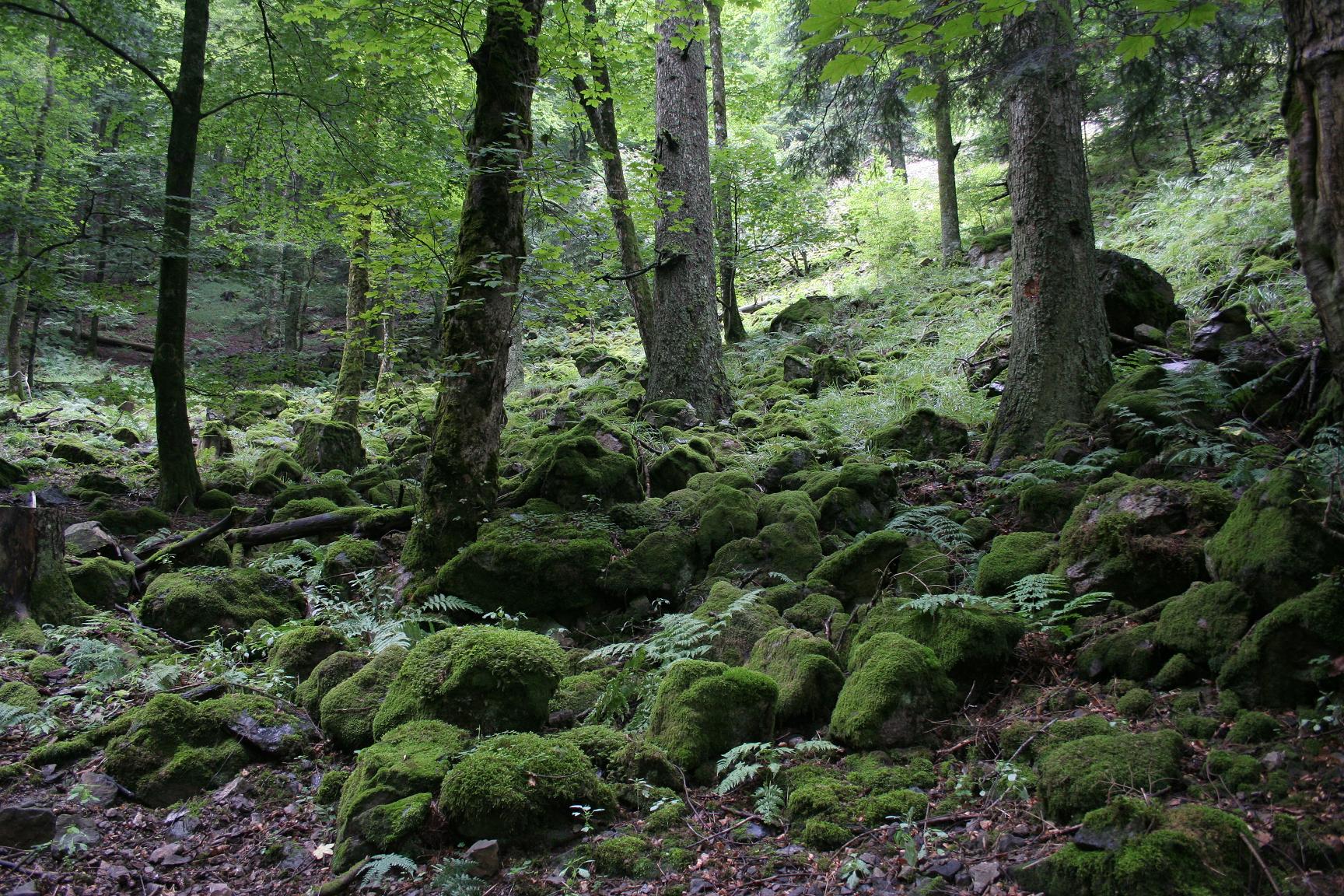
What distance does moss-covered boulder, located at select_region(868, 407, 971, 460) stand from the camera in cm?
749

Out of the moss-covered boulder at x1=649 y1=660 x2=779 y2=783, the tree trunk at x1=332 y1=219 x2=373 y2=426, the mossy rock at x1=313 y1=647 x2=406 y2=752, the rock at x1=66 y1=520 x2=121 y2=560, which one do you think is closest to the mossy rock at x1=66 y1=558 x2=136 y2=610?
the rock at x1=66 y1=520 x2=121 y2=560

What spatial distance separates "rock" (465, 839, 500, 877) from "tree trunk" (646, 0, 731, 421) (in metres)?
7.39

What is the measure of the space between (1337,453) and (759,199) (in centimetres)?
1456

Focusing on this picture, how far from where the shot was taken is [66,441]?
1139cm

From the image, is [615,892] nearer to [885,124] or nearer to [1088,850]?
[1088,850]

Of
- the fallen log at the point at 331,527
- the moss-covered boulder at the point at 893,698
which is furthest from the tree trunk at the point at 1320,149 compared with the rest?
the fallen log at the point at 331,527

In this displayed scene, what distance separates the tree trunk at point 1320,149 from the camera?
2.28 m

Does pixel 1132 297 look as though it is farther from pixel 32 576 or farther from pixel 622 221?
pixel 32 576

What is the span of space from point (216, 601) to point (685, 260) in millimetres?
6912

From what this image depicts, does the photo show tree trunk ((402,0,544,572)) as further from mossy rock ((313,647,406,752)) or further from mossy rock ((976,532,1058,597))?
mossy rock ((976,532,1058,597))

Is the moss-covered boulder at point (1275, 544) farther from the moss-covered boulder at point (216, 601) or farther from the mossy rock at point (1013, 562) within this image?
the moss-covered boulder at point (216, 601)

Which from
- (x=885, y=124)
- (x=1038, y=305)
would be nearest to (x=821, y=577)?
(x=1038, y=305)

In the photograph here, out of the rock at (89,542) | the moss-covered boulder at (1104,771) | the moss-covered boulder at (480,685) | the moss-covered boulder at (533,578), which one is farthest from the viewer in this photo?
the rock at (89,542)

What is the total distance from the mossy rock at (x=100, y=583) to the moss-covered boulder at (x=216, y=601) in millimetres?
374
